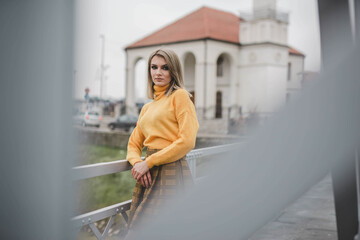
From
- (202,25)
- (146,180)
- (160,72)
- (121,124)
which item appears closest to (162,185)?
(146,180)

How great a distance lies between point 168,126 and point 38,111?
2.68 ft

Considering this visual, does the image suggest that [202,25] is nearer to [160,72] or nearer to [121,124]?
[121,124]

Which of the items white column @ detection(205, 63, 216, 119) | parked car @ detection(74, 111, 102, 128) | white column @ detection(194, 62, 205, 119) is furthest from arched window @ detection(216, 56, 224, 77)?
parked car @ detection(74, 111, 102, 128)

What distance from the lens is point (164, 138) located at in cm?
120

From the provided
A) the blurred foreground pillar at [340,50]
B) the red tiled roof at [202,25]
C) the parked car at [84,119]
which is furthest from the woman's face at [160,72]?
the parked car at [84,119]

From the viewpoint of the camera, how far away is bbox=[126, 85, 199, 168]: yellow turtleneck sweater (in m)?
1.13

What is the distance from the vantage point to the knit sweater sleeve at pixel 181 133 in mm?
1128

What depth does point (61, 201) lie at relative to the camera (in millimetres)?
397

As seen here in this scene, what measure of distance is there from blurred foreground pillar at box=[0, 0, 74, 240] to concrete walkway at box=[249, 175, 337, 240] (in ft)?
7.53

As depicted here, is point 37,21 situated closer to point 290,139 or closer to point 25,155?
point 25,155

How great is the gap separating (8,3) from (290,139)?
32cm

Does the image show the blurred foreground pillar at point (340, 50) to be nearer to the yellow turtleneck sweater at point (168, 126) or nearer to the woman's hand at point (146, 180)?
the yellow turtleneck sweater at point (168, 126)

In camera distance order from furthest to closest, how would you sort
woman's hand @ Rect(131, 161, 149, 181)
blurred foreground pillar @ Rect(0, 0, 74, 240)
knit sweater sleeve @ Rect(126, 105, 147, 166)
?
knit sweater sleeve @ Rect(126, 105, 147, 166) < woman's hand @ Rect(131, 161, 149, 181) < blurred foreground pillar @ Rect(0, 0, 74, 240)

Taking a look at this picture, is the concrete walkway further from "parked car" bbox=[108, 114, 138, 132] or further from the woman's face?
the woman's face
